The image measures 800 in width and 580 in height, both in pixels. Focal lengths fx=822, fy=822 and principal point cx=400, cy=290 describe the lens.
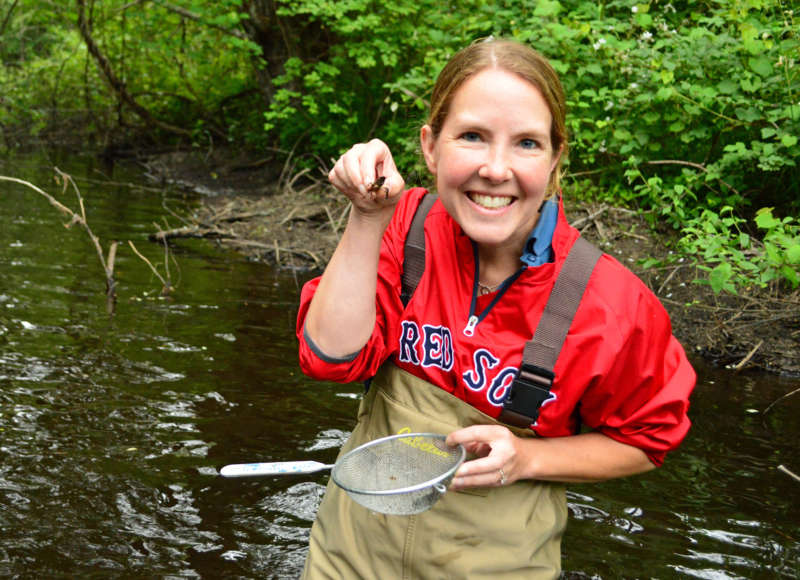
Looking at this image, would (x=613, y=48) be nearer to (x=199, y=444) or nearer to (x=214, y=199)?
(x=199, y=444)

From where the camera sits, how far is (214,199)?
1235cm

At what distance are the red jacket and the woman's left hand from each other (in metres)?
0.18

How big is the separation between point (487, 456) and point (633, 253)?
5474mm

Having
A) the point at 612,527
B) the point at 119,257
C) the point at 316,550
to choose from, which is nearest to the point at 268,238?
the point at 119,257

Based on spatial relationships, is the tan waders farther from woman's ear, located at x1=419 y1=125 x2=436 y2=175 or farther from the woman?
woman's ear, located at x1=419 y1=125 x2=436 y2=175

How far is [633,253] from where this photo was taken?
23.0 ft

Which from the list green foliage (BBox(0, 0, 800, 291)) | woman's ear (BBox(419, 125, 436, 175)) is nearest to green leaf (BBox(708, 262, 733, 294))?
green foliage (BBox(0, 0, 800, 291))

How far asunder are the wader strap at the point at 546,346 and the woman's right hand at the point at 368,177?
47 centimetres

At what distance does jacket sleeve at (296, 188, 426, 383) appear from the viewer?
77.8 inches

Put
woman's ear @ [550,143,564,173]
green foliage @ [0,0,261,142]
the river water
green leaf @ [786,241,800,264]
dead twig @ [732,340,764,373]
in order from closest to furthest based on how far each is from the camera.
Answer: woman's ear @ [550,143,564,173], the river water, green leaf @ [786,241,800,264], dead twig @ [732,340,764,373], green foliage @ [0,0,261,142]

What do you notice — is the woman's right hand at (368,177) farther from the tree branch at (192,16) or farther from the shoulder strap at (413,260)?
the tree branch at (192,16)

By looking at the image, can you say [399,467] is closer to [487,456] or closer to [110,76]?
[487,456]

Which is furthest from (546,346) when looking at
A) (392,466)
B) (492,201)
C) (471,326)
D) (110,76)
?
(110,76)

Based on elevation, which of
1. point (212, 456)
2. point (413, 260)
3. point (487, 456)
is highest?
point (413, 260)
